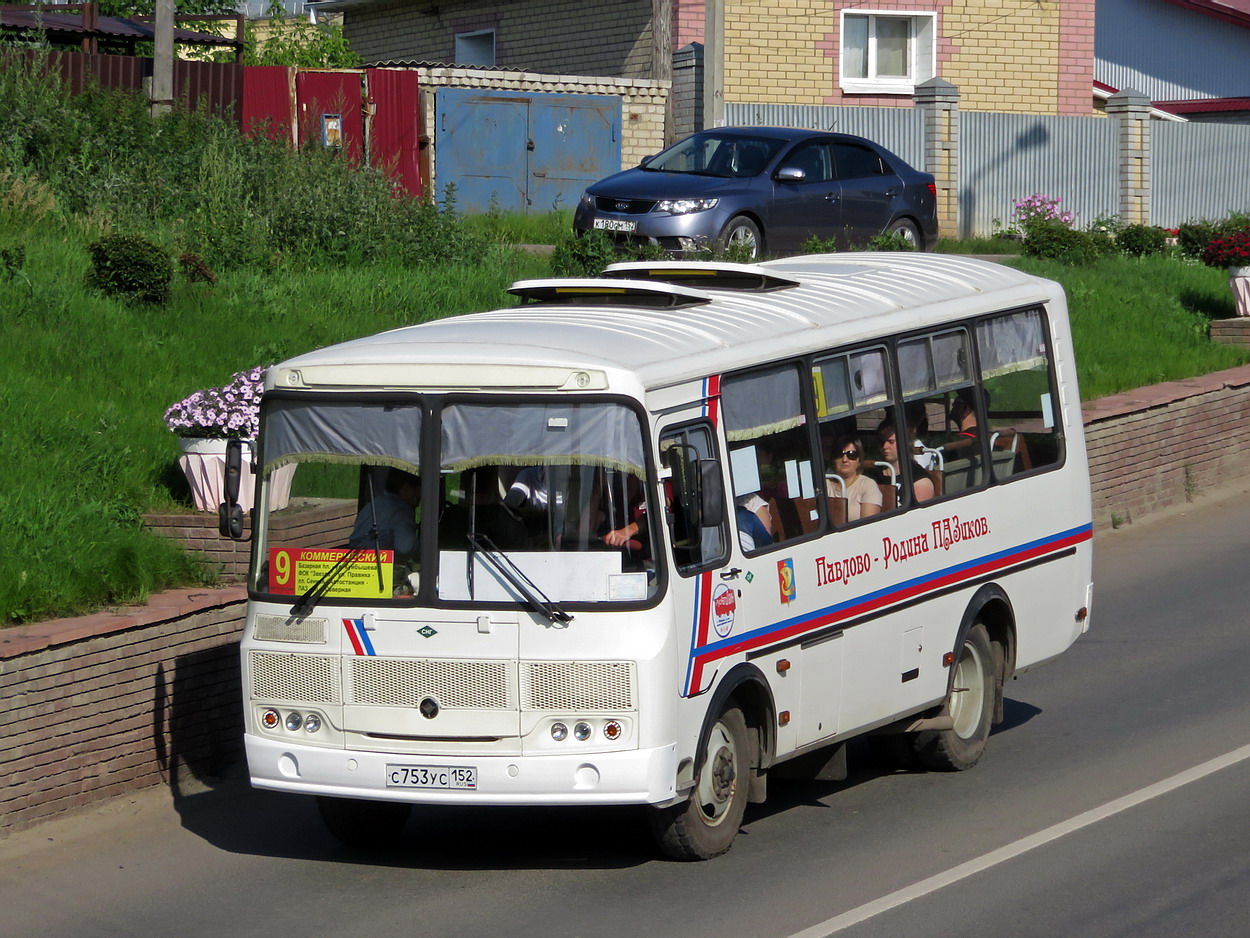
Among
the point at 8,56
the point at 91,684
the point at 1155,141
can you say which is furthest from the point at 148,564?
the point at 1155,141

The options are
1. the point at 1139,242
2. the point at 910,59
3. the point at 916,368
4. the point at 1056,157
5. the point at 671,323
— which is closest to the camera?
the point at 671,323

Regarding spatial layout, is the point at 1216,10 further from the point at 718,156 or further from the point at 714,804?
the point at 714,804

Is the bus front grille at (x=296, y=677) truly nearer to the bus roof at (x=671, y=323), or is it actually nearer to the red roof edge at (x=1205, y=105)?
the bus roof at (x=671, y=323)

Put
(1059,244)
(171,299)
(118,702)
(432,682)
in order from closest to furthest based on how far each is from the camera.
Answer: (432,682) < (118,702) < (171,299) < (1059,244)

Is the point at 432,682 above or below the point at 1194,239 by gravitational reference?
below

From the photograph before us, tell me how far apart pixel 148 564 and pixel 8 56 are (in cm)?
1345

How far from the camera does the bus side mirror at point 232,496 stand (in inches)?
342

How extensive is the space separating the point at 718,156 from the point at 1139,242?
24.3 feet

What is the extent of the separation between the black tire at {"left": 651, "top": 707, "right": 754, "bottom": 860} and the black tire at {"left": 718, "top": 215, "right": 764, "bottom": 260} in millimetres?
12541

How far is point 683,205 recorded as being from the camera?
69.4 feet

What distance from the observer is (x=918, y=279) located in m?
11.0

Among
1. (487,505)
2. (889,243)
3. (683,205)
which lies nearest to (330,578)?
(487,505)

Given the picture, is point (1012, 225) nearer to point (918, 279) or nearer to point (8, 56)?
point (8, 56)

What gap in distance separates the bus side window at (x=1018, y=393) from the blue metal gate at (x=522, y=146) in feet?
70.5
